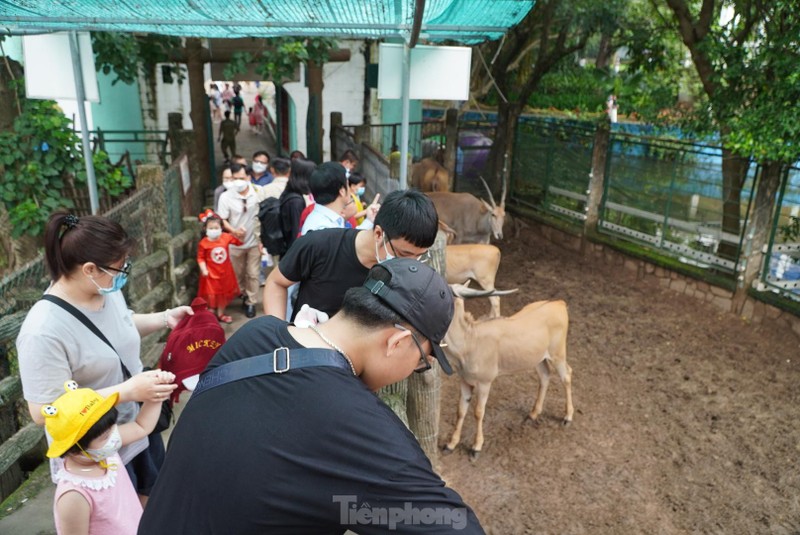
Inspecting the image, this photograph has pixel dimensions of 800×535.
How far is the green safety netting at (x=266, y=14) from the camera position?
12.4 feet

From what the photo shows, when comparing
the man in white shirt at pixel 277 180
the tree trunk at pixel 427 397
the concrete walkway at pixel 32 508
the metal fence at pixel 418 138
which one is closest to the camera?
the concrete walkway at pixel 32 508

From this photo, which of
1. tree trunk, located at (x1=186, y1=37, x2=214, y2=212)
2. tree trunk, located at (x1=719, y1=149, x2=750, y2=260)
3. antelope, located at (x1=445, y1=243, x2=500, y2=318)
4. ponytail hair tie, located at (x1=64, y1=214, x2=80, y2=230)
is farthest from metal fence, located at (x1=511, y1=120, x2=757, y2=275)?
ponytail hair tie, located at (x1=64, y1=214, x2=80, y2=230)

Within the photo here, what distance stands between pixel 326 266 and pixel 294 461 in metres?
1.67

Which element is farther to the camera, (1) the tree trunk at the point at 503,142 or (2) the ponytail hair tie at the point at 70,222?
(1) the tree trunk at the point at 503,142

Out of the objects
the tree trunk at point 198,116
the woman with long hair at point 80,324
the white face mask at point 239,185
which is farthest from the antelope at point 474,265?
the woman with long hair at point 80,324

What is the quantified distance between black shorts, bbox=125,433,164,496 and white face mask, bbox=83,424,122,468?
1.41 feet

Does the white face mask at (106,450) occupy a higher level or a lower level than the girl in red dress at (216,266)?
higher

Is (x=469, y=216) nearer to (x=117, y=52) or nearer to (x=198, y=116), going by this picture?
(x=198, y=116)

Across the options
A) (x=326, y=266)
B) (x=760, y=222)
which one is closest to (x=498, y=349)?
(x=326, y=266)

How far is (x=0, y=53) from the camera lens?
6.70 m

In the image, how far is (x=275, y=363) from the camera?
54.5 inches

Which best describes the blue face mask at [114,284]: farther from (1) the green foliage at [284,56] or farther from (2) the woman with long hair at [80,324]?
(1) the green foliage at [284,56]

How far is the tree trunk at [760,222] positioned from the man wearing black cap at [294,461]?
289 inches

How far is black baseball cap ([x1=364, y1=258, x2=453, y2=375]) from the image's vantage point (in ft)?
4.90
